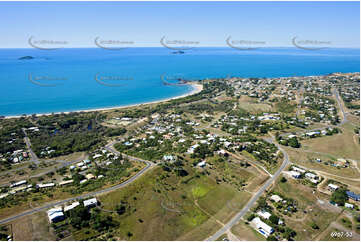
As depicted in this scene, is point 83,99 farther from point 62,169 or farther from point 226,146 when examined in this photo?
point 226,146

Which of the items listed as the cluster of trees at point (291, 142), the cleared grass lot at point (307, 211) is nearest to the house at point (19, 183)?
the cleared grass lot at point (307, 211)

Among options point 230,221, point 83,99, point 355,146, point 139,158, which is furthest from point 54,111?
point 355,146

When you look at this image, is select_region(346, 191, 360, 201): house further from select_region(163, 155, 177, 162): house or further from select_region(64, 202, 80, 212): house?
select_region(64, 202, 80, 212): house

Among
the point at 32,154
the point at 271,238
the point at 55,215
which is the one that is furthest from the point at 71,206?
the point at 32,154

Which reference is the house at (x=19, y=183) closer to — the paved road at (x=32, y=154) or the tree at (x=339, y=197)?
the paved road at (x=32, y=154)

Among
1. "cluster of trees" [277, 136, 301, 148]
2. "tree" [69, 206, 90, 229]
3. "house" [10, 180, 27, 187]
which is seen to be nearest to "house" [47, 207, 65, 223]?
"tree" [69, 206, 90, 229]

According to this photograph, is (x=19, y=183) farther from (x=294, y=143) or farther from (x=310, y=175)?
(x=294, y=143)
